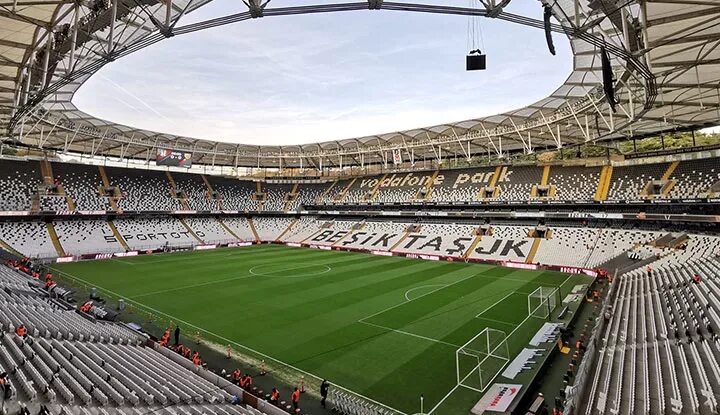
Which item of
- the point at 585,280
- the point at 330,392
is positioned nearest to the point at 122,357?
the point at 330,392

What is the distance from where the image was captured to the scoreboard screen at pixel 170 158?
38.6m

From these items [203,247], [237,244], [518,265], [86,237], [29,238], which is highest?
[29,238]

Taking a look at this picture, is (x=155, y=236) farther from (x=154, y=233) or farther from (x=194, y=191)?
(x=194, y=191)

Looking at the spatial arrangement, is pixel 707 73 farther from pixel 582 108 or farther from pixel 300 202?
pixel 300 202

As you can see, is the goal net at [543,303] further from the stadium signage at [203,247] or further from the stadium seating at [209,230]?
the stadium seating at [209,230]

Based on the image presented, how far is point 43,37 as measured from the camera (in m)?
14.6

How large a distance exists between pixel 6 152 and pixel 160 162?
72.9 ft

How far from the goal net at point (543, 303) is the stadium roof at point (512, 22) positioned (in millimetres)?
9818

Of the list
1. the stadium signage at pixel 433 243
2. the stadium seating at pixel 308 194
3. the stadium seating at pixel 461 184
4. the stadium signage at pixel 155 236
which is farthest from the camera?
the stadium seating at pixel 308 194

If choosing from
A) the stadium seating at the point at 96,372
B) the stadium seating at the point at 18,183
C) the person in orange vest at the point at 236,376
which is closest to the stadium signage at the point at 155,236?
the stadium seating at the point at 18,183

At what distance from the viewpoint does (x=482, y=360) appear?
1397 centimetres

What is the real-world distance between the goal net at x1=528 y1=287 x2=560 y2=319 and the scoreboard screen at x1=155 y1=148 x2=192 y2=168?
1358 inches

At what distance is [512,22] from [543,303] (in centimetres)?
1529

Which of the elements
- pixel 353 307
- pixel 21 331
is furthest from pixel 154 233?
pixel 21 331
